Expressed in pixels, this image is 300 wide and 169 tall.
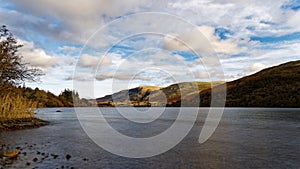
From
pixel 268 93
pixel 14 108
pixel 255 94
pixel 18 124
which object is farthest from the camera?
pixel 255 94

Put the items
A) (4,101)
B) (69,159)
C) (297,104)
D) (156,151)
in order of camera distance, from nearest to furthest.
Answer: (69,159)
(156,151)
(4,101)
(297,104)

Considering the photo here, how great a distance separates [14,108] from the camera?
3288 centimetres

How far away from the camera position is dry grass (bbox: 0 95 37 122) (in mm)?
31062

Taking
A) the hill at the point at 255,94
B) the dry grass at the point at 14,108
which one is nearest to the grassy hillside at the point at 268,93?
the hill at the point at 255,94

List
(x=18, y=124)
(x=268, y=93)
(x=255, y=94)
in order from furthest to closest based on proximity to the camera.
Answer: (x=255, y=94) → (x=268, y=93) → (x=18, y=124)

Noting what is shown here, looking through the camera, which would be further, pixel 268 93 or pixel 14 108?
pixel 268 93

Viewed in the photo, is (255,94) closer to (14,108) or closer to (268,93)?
(268,93)

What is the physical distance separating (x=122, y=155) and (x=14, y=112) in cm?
2249

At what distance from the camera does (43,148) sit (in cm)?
1864

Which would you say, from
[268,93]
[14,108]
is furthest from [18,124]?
[268,93]

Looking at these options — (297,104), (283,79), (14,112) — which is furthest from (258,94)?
(14,112)

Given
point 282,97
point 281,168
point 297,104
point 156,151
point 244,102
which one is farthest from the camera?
point 244,102

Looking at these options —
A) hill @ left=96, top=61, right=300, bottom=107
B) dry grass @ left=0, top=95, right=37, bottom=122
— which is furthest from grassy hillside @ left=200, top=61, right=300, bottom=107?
dry grass @ left=0, top=95, right=37, bottom=122

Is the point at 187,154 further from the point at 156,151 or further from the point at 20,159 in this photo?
the point at 20,159
